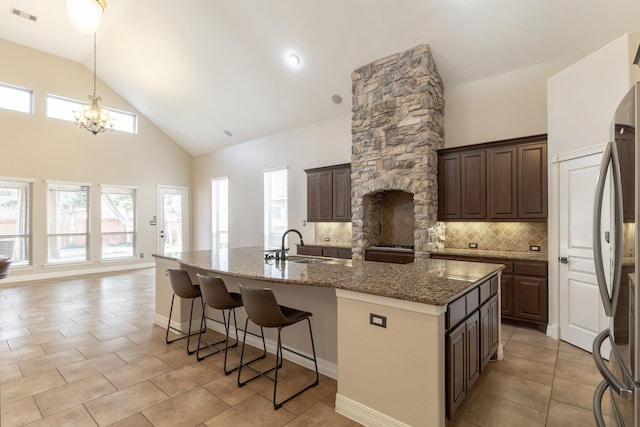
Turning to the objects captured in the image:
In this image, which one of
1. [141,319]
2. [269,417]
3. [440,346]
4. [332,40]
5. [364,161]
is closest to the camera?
[440,346]

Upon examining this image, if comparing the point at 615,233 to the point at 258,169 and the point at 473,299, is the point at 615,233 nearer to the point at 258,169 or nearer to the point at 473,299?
the point at 473,299

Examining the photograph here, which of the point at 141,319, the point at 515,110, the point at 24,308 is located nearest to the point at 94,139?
the point at 24,308

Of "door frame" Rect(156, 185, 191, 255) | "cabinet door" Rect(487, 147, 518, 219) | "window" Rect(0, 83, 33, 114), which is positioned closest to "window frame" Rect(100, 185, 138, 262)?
"door frame" Rect(156, 185, 191, 255)

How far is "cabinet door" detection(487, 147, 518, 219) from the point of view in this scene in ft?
14.8

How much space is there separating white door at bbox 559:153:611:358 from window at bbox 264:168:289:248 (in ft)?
17.6

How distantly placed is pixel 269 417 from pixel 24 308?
5205mm

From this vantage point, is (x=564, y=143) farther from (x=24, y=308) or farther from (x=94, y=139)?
(x=94, y=139)

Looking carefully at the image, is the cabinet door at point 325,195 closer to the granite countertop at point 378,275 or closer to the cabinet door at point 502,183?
the cabinet door at point 502,183

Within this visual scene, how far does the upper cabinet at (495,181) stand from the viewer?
4.32 metres

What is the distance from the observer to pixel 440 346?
1945 mm

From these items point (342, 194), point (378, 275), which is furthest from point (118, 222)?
point (378, 275)

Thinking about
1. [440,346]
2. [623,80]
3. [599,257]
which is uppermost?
[623,80]

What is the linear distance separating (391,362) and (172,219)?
954cm

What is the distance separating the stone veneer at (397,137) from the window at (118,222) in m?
6.83
